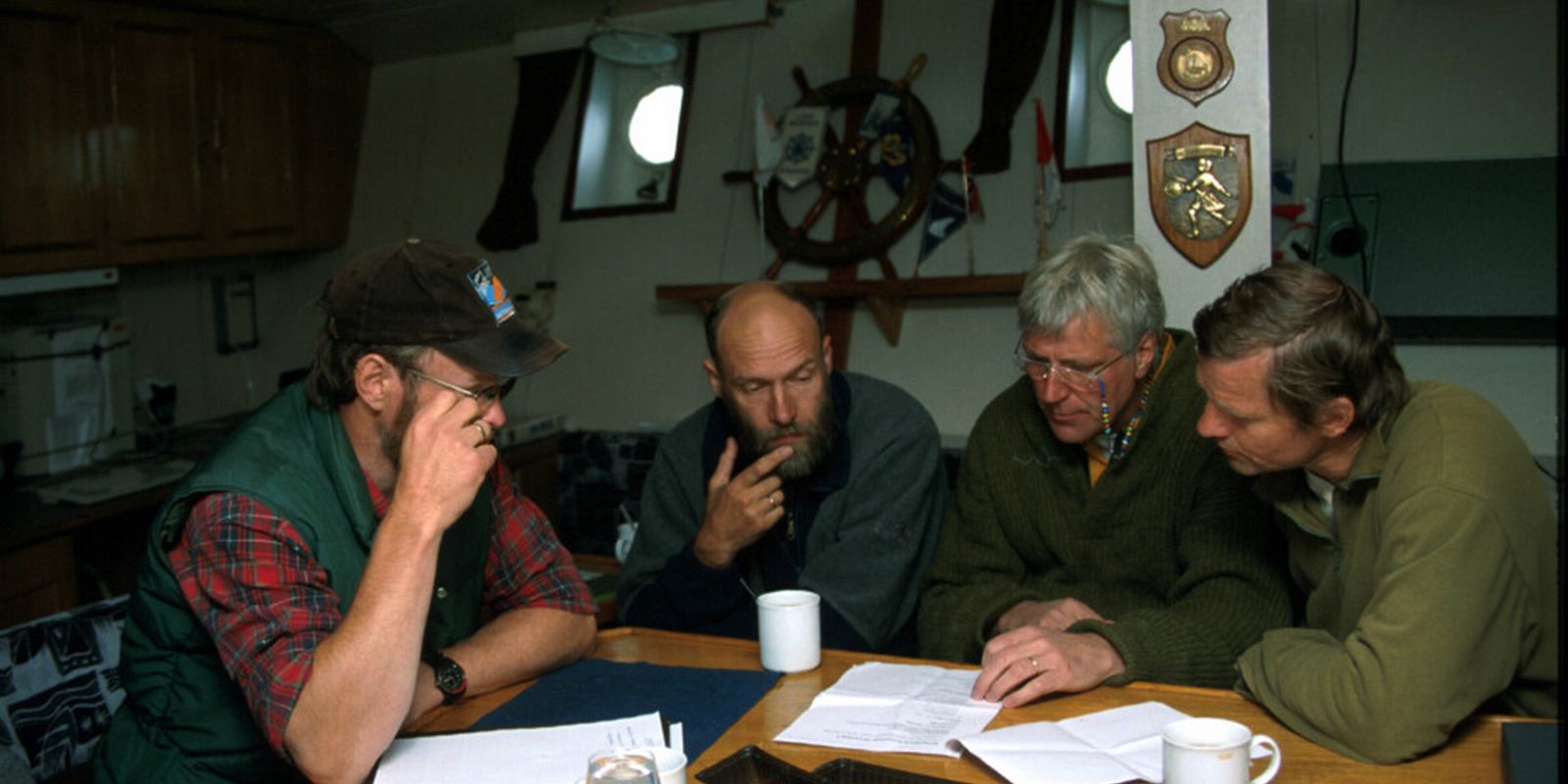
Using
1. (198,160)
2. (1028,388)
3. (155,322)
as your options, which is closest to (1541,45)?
(1028,388)

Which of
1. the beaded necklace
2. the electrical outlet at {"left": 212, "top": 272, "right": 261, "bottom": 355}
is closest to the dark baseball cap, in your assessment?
the beaded necklace

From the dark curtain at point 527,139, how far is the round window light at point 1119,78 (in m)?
1.92

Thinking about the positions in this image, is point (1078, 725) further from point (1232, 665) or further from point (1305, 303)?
point (1305, 303)

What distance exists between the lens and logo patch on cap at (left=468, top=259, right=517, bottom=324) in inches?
66.5

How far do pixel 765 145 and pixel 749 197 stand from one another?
26 centimetres

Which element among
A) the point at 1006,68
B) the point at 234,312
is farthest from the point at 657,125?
the point at 234,312

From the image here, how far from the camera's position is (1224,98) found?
2.49m

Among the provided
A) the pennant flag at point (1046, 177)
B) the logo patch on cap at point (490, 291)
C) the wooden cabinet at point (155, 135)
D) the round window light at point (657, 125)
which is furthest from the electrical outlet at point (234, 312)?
the logo patch on cap at point (490, 291)

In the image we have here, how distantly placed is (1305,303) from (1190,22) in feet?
3.73

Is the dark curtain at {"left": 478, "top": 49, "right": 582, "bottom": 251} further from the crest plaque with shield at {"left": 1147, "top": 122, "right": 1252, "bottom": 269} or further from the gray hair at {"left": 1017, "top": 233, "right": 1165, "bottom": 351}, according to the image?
the gray hair at {"left": 1017, "top": 233, "right": 1165, "bottom": 351}

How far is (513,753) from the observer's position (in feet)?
4.90

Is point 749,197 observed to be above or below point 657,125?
below

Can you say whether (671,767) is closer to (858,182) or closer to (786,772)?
(786,772)

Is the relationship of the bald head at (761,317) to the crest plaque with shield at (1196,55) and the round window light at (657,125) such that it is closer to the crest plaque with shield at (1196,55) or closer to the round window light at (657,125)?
the crest plaque with shield at (1196,55)
